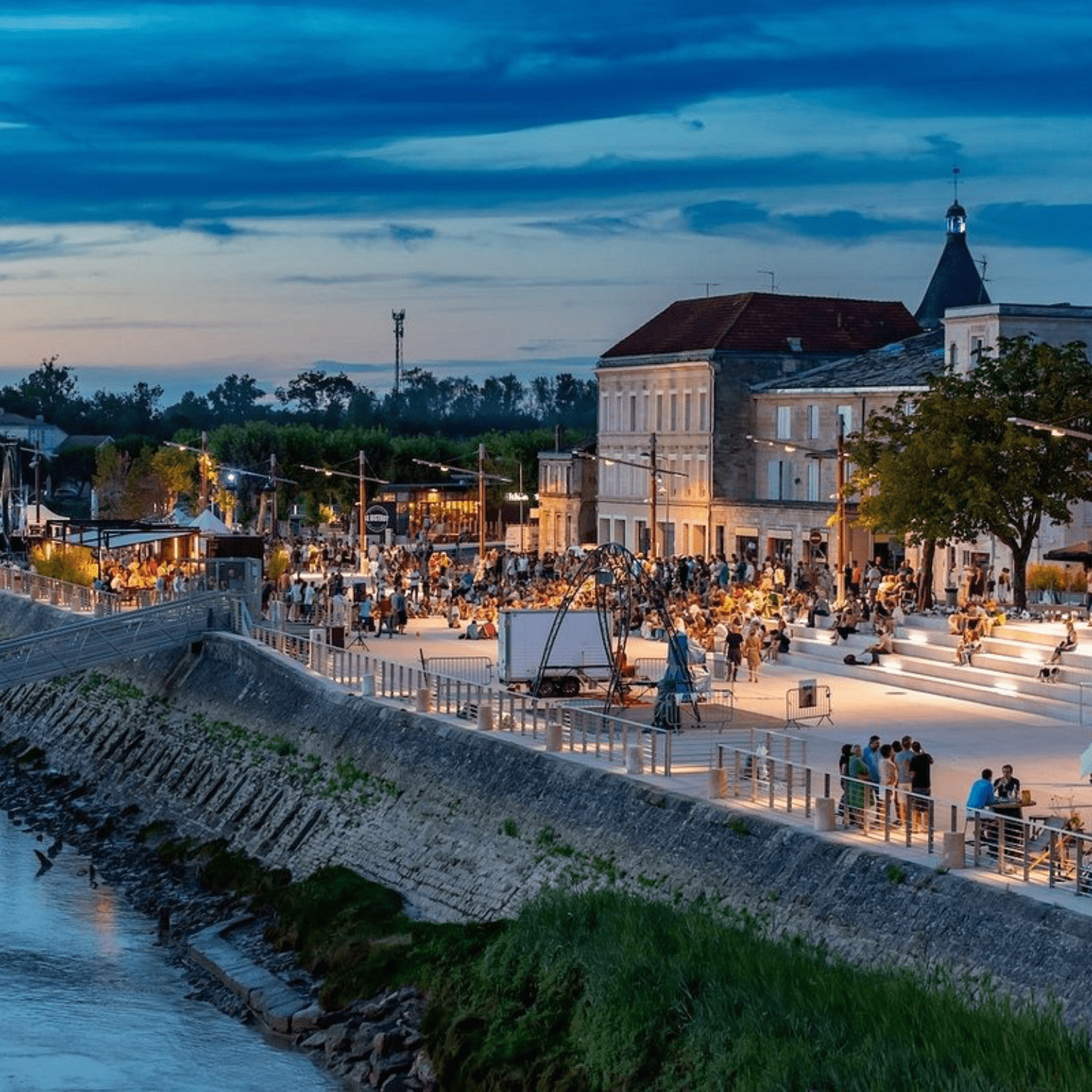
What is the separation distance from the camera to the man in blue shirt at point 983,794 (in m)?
26.1

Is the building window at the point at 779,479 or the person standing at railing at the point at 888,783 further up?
the building window at the point at 779,479

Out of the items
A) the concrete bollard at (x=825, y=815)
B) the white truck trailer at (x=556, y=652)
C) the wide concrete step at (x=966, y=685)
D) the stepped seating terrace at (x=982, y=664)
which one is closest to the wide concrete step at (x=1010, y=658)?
the stepped seating terrace at (x=982, y=664)

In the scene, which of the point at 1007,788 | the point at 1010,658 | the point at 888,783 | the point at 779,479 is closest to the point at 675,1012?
the point at 1007,788

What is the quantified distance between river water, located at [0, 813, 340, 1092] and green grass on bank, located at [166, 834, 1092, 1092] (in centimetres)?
174

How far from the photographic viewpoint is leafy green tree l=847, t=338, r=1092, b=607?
167 ft

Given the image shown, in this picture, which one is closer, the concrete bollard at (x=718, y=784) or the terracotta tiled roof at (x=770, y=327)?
the concrete bollard at (x=718, y=784)

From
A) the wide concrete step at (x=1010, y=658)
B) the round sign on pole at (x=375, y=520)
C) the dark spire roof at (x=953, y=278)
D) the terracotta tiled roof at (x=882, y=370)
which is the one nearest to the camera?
the wide concrete step at (x=1010, y=658)

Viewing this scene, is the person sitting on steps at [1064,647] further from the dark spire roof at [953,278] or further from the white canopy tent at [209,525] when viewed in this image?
the dark spire roof at [953,278]

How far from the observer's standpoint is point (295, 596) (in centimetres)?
5794

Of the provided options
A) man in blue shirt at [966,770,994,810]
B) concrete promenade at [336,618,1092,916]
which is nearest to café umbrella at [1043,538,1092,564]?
concrete promenade at [336,618,1092,916]

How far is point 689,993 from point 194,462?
107423 mm

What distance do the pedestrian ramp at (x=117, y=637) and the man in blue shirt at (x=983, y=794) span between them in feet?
91.6

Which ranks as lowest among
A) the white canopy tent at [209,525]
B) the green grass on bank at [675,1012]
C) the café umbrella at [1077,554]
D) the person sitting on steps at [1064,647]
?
the green grass on bank at [675,1012]

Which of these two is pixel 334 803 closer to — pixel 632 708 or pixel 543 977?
pixel 632 708
